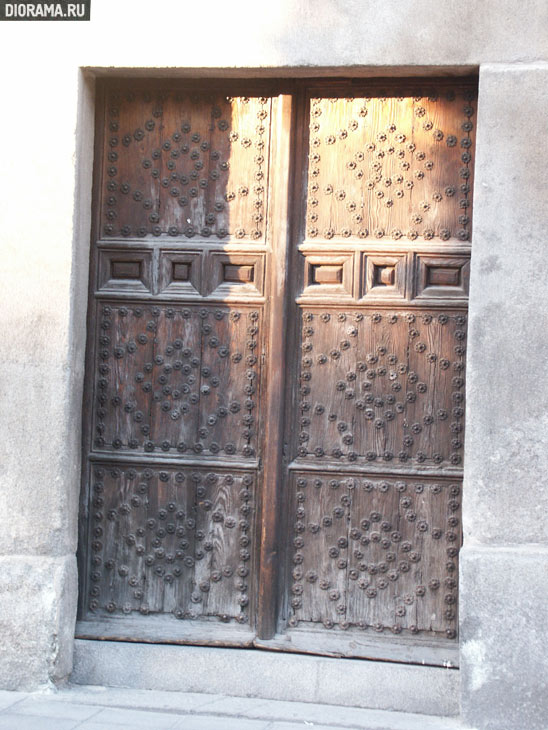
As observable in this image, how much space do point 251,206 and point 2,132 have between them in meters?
1.16

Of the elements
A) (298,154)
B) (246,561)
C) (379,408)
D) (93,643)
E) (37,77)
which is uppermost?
(37,77)

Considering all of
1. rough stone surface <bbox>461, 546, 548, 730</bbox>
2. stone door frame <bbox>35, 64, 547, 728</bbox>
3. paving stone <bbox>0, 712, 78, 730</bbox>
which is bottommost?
paving stone <bbox>0, 712, 78, 730</bbox>

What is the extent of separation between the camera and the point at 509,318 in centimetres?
373

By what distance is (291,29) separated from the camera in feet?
12.8

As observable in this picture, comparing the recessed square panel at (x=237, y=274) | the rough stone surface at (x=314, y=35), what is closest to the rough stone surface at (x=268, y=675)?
the recessed square panel at (x=237, y=274)

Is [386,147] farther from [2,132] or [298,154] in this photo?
[2,132]

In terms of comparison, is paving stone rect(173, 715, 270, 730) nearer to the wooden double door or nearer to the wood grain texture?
the wooden double door

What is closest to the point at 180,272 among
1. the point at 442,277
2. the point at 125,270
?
the point at 125,270

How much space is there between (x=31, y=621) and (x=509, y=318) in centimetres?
242

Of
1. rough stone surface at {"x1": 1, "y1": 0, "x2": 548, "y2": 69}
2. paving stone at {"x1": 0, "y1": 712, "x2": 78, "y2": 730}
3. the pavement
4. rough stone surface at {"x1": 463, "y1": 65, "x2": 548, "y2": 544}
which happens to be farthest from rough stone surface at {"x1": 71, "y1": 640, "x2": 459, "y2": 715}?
rough stone surface at {"x1": 1, "y1": 0, "x2": 548, "y2": 69}

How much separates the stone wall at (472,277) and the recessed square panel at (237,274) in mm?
612

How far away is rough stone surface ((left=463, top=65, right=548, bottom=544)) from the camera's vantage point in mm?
3703

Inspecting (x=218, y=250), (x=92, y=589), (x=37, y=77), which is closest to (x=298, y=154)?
(x=218, y=250)

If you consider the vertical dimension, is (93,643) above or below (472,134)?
below
